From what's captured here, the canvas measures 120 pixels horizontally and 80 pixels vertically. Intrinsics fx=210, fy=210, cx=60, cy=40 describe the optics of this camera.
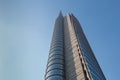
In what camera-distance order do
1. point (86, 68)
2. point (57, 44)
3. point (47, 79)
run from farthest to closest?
point (57, 44)
point (47, 79)
point (86, 68)

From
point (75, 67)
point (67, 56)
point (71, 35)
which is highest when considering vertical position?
point (71, 35)

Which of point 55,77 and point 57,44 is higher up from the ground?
point 57,44

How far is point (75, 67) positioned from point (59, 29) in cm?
3487

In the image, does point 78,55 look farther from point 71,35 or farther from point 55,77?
point 71,35

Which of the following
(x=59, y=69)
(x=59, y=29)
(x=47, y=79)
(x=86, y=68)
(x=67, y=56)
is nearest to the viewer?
(x=86, y=68)

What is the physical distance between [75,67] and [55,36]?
2651 centimetres

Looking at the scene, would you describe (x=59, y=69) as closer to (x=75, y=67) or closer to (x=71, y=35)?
(x=75, y=67)

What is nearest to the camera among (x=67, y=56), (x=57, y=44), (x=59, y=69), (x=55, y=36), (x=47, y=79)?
(x=47, y=79)

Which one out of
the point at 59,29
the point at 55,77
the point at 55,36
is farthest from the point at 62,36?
the point at 55,77

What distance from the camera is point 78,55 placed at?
52.9 meters

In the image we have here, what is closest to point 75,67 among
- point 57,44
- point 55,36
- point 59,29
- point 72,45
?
point 72,45

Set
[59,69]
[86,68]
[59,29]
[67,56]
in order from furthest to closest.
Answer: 1. [59,29]
2. [67,56]
3. [59,69]
4. [86,68]

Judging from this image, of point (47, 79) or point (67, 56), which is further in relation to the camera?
point (67, 56)

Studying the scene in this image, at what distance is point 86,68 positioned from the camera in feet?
145
